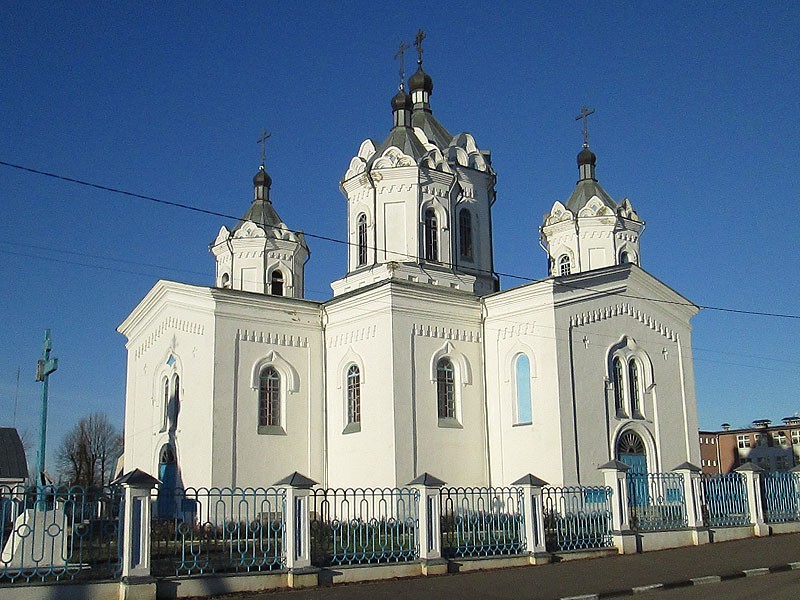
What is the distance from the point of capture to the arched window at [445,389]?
19062mm

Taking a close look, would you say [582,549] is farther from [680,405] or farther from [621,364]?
[680,405]

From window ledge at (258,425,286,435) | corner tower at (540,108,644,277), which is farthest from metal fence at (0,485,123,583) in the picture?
corner tower at (540,108,644,277)

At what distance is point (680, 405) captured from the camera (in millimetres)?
21172

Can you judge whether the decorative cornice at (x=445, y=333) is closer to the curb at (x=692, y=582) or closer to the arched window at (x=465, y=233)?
the arched window at (x=465, y=233)

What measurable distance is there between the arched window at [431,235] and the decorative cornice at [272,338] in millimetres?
3716

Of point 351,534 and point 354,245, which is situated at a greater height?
point 354,245

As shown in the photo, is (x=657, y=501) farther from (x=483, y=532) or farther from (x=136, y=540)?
(x=136, y=540)

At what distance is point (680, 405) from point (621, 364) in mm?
2338

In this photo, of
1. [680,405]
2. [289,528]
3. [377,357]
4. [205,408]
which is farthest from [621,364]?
[289,528]

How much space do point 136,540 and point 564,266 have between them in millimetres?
18397

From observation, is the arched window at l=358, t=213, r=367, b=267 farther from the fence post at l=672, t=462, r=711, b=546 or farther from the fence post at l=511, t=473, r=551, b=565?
the fence post at l=511, t=473, r=551, b=565

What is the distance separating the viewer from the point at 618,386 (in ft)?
65.0

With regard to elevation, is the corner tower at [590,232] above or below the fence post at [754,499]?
above

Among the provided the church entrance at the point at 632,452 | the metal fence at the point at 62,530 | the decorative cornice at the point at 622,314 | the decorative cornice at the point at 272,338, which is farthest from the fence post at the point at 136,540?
the church entrance at the point at 632,452
